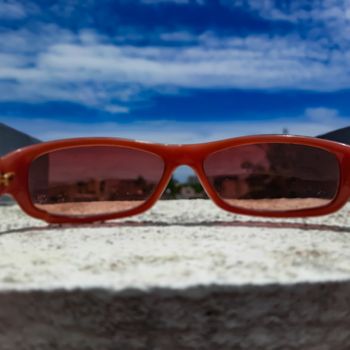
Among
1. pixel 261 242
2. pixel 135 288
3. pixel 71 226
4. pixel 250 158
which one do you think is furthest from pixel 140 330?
pixel 250 158

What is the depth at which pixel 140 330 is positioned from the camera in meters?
0.31

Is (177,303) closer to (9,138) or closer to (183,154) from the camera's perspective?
(183,154)

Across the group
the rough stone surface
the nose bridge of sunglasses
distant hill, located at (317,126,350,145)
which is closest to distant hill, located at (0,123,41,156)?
distant hill, located at (317,126,350,145)

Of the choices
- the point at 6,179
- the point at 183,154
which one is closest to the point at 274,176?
the point at 183,154

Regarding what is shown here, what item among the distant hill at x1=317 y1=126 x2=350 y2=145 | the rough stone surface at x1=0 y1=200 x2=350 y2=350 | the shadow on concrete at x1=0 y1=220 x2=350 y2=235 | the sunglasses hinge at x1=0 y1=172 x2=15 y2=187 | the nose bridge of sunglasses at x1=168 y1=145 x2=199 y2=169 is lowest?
the rough stone surface at x1=0 y1=200 x2=350 y2=350

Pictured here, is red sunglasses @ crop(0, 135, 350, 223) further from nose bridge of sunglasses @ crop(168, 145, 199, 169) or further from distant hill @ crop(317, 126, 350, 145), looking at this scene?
distant hill @ crop(317, 126, 350, 145)

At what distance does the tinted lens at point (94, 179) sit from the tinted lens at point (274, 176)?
82mm

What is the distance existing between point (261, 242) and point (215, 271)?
13 cm

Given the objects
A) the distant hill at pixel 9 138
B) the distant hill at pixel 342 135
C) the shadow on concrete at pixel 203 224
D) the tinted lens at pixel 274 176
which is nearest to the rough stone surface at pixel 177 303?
the shadow on concrete at pixel 203 224

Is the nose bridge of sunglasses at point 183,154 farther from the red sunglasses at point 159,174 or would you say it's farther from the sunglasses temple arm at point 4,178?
the sunglasses temple arm at point 4,178

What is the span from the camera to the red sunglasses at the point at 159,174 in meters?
0.62

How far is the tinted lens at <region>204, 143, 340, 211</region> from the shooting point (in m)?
0.64

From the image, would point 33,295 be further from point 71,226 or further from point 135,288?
point 71,226

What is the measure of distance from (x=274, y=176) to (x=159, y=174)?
16cm
